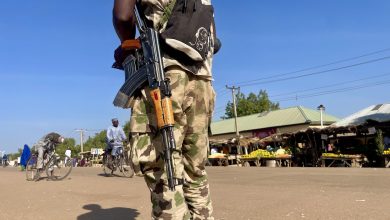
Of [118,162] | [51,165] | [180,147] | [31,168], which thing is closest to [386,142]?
[118,162]

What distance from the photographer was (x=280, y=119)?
50062 mm

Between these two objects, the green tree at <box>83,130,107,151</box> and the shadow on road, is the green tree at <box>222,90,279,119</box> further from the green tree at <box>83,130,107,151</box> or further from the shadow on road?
the shadow on road

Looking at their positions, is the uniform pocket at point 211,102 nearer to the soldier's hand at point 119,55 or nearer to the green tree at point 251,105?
the soldier's hand at point 119,55

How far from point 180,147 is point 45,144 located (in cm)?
1100

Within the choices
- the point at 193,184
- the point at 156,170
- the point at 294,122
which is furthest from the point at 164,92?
the point at 294,122

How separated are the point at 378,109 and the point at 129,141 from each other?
29371 millimetres

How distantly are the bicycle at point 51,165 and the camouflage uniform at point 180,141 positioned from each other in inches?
409

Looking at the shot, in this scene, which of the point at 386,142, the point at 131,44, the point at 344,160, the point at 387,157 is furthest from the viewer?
the point at 386,142

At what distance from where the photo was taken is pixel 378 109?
29.2 metres

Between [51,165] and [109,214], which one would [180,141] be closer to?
[109,214]

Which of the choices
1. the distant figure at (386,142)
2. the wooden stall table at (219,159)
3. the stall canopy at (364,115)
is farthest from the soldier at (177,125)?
the wooden stall table at (219,159)

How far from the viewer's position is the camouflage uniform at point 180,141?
2549mm

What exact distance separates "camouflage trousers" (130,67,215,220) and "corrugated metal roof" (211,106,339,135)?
44.3 meters

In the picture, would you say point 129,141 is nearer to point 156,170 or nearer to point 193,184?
point 156,170
